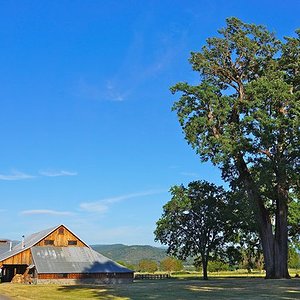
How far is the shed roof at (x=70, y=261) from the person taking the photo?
59188 millimetres

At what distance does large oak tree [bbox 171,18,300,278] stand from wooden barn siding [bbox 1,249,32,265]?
95.9ft

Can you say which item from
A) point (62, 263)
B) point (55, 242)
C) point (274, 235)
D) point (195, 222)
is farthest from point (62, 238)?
point (274, 235)

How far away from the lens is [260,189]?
44.6 metres

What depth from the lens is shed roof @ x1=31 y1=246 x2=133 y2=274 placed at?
59188 millimetres

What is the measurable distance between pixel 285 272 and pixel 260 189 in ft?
27.5

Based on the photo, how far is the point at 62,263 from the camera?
60531 millimetres

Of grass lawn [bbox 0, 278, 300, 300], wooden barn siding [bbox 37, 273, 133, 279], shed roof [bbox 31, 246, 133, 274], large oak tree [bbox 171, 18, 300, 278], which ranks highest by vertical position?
large oak tree [bbox 171, 18, 300, 278]

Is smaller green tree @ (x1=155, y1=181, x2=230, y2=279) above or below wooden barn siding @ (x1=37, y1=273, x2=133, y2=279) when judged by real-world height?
above

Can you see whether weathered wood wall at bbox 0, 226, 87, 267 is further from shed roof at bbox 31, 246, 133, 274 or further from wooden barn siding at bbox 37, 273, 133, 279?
wooden barn siding at bbox 37, 273, 133, 279

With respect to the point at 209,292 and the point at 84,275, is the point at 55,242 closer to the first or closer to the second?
the point at 84,275

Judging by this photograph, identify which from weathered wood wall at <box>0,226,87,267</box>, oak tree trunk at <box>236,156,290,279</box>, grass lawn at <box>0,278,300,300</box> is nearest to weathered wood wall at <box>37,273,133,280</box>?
weathered wood wall at <box>0,226,87,267</box>

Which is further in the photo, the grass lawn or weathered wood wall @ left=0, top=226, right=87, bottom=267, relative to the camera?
weathered wood wall @ left=0, top=226, right=87, bottom=267

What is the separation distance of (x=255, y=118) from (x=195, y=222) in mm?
27281

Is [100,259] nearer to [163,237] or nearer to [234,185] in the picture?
[163,237]
